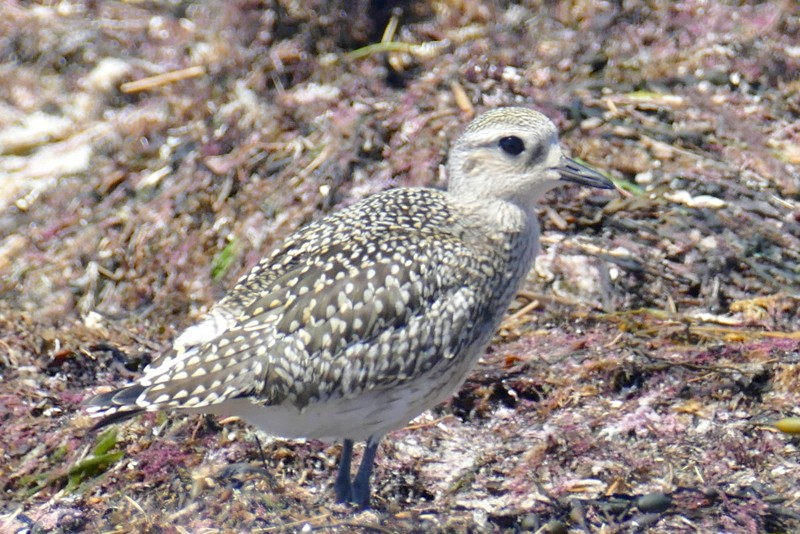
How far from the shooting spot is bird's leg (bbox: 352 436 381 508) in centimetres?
467

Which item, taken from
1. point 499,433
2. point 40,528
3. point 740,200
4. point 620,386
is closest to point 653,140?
point 740,200

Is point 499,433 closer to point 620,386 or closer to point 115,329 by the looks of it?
point 620,386

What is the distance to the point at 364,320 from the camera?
447 centimetres

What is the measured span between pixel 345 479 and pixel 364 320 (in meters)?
0.74

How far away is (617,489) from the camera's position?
4719 millimetres

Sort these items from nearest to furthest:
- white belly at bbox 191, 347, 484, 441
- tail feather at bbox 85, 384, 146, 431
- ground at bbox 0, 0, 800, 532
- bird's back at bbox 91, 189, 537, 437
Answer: tail feather at bbox 85, 384, 146, 431, bird's back at bbox 91, 189, 537, 437, white belly at bbox 191, 347, 484, 441, ground at bbox 0, 0, 800, 532

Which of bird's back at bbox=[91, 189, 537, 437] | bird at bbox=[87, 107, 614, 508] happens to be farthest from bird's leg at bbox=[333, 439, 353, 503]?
bird's back at bbox=[91, 189, 537, 437]

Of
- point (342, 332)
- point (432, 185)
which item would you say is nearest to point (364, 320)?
point (342, 332)

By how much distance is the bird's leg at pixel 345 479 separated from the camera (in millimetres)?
4738

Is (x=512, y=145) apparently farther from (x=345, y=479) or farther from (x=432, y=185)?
(x=432, y=185)

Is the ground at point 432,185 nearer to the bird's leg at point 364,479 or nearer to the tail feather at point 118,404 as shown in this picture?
the bird's leg at point 364,479

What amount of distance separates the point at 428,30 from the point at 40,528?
4.26 metres

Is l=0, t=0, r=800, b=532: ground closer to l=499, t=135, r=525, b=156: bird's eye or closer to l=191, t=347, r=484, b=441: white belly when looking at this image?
l=191, t=347, r=484, b=441: white belly

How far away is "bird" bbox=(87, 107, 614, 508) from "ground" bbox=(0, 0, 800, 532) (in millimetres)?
469
